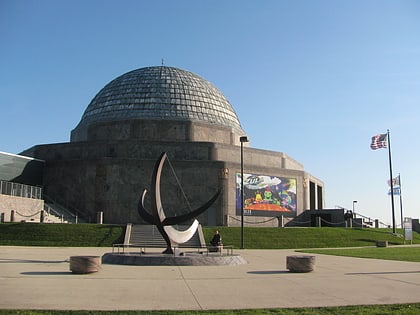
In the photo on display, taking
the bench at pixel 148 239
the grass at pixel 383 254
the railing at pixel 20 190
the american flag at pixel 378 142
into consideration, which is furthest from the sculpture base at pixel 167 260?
the american flag at pixel 378 142

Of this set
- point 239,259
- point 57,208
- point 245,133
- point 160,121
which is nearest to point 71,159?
point 57,208

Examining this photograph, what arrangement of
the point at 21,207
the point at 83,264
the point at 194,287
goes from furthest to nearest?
the point at 21,207, the point at 83,264, the point at 194,287

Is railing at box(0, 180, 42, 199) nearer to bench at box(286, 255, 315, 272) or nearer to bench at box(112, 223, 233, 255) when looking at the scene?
bench at box(112, 223, 233, 255)

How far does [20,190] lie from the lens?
21.8 meters

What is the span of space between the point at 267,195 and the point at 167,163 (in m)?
6.01

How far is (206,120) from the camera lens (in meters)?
30.4

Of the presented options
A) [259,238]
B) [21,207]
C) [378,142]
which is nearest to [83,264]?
[259,238]

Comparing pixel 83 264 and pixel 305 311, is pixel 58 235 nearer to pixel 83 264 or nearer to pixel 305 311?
pixel 83 264

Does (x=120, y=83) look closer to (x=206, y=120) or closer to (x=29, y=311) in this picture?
(x=206, y=120)

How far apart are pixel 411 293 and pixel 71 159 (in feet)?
72.7

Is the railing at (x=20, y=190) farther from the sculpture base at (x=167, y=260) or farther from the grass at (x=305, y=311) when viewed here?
the grass at (x=305, y=311)

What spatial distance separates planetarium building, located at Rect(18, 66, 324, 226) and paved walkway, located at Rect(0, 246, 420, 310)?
1074 cm

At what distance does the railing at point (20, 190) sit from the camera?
20.8 meters

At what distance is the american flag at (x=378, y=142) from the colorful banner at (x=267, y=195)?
4938 mm
